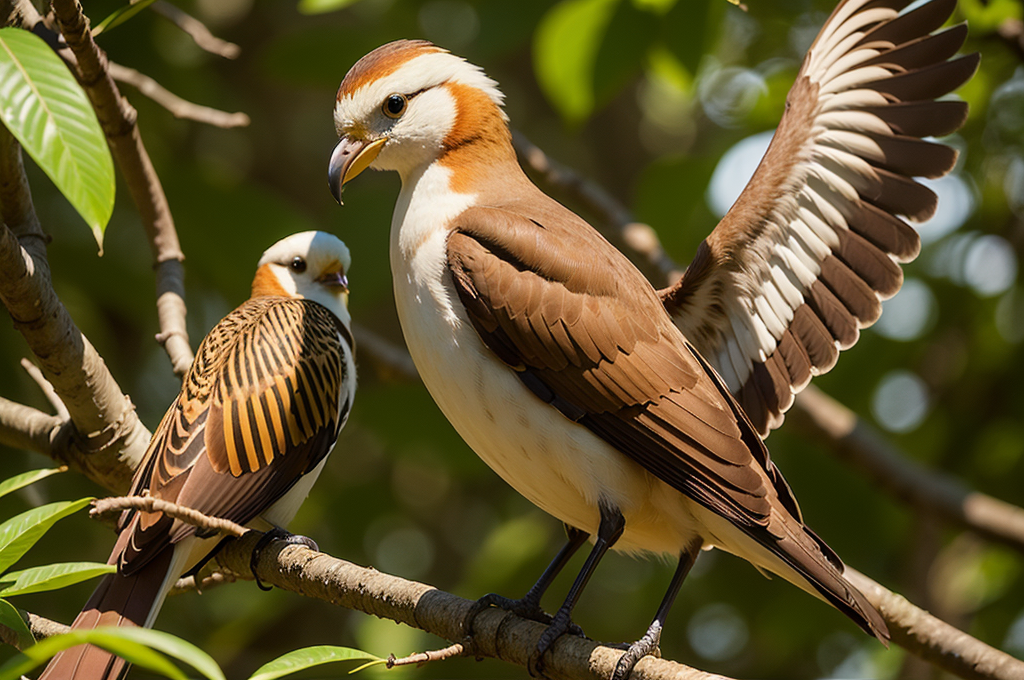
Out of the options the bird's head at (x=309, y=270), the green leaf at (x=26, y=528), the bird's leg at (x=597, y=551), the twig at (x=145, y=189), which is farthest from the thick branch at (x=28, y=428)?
the bird's leg at (x=597, y=551)

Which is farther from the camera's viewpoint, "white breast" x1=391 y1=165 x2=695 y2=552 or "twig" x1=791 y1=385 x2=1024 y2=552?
"twig" x1=791 y1=385 x2=1024 y2=552

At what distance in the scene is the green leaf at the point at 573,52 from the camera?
14.3ft

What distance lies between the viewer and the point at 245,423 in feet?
10.6

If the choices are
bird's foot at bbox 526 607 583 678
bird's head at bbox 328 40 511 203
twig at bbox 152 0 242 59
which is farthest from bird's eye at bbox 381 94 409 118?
bird's foot at bbox 526 607 583 678

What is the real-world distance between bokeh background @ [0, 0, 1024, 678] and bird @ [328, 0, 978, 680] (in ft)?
3.54

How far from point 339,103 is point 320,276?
1.10m

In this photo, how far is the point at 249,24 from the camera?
758 cm

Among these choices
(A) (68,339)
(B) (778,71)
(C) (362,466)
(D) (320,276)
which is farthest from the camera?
(C) (362,466)

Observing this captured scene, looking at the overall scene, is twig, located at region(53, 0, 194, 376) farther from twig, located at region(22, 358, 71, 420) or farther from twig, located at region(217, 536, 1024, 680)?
twig, located at region(217, 536, 1024, 680)

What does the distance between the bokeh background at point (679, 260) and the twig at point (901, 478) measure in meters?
0.20

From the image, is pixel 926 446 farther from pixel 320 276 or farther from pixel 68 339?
pixel 68 339

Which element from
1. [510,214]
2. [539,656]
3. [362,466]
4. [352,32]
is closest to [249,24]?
[352,32]

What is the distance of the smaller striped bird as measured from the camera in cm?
284

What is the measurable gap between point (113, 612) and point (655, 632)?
4.93 feet
